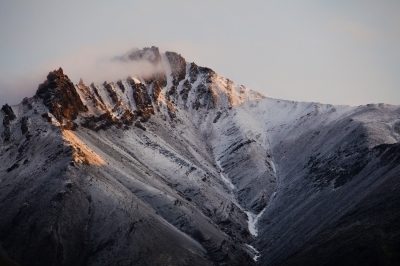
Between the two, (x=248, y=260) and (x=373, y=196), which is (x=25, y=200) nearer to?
(x=248, y=260)

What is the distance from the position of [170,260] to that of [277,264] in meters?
29.2

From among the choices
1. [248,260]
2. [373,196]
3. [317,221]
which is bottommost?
[248,260]

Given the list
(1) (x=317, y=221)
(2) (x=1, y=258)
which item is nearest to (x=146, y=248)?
(2) (x=1, y=258)

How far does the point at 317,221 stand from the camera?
19612cm

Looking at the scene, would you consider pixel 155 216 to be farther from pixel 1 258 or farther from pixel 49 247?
pixel 1 258

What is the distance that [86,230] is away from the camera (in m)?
188

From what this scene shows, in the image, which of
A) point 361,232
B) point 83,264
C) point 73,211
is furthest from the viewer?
point 73,211

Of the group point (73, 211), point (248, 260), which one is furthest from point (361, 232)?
point (73, 211)

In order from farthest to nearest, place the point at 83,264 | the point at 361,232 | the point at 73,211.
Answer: the point at 73,211, the point at 83,264, the point at 361,232

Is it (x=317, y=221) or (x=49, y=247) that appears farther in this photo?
(x=317, y=221)

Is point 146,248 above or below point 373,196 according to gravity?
below

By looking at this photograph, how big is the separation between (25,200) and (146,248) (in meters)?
41.0

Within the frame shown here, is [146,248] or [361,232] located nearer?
[361,232]

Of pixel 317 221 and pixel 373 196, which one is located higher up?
pixel 373 196
